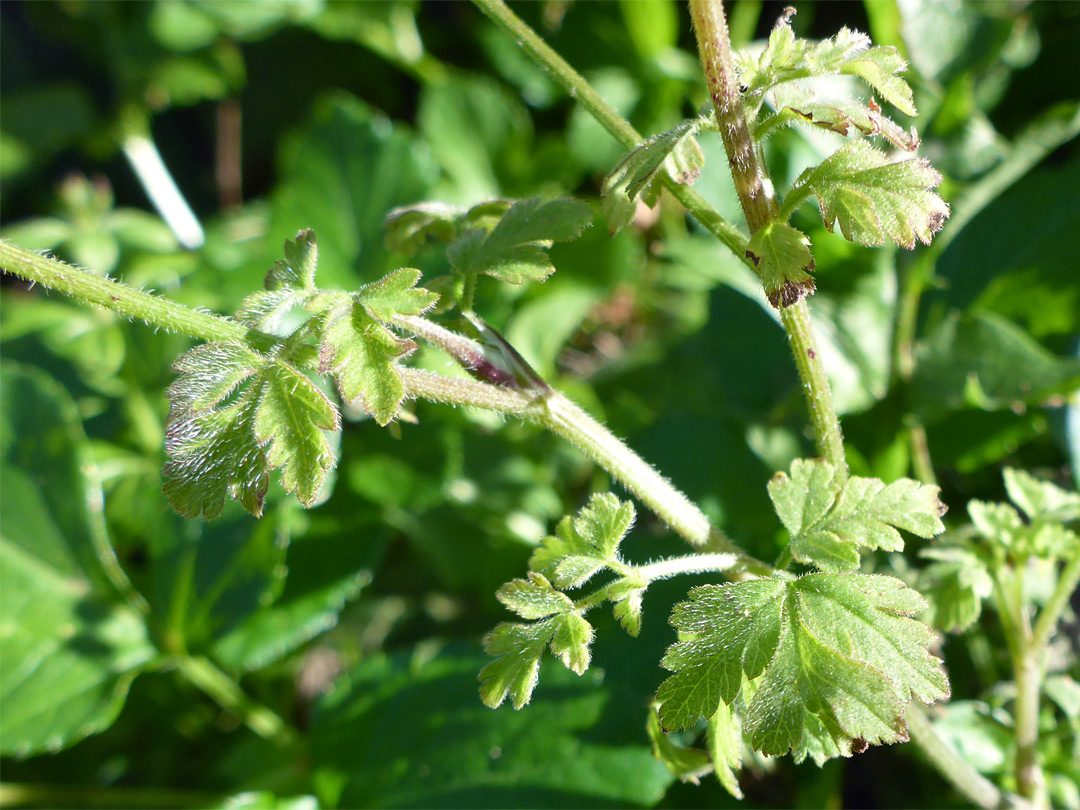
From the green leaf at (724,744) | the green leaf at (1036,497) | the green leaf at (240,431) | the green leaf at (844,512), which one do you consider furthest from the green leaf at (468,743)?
the green leaf at (240,431)

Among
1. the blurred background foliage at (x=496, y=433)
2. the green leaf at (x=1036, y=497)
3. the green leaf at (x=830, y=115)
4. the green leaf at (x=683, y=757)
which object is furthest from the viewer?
the blurred background foliage at (x=496, y=433)

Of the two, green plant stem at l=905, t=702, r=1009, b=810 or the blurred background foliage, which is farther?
the blurred background foliage

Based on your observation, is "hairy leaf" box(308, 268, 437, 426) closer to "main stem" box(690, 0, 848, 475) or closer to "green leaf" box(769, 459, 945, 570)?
"main stem" box(690, 0, 848, 475)

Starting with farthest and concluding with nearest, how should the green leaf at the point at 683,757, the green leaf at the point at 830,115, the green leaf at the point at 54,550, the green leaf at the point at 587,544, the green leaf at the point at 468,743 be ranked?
1. the green leaf at the point at 54,550
2. the green leaf at the point at 468,743
3. the green leaf at the point at 683,757
4. the green leaf at the point at 587,544
5. the green leaf at the point at 830,115

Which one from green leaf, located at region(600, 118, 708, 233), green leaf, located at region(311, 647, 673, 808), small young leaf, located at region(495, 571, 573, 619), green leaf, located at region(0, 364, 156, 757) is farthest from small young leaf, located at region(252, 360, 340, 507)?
green leaf, located at region(0, 364, 156, 757)

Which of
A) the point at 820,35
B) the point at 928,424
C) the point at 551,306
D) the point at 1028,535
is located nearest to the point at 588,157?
the point at 551,306

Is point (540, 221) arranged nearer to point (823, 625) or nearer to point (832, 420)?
point (832, 420)

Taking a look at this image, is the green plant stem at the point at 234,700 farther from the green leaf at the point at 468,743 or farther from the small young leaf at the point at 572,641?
the small young leaf at the point at 572,641

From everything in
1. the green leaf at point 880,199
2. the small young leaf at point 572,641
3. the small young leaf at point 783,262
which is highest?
the green leaf at point 880,199

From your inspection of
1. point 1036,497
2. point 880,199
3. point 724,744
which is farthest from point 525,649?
point 1036,497
